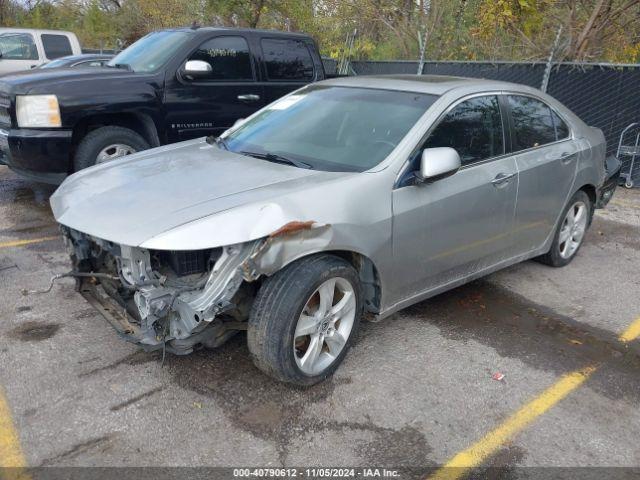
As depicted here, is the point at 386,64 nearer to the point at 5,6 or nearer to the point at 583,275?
the point at 583,275

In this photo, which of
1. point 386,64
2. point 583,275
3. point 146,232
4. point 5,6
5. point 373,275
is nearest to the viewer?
point 146,232

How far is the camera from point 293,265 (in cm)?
298

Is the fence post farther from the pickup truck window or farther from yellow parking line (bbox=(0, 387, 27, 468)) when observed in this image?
the pickup truck window

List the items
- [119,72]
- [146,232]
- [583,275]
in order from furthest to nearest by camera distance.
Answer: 1. [119,72]
2. [583,275]
3. [146,232]

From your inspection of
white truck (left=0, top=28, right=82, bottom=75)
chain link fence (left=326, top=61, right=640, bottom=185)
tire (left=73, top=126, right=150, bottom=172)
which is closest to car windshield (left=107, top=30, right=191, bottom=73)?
tire (left=73, top=126, right=150, bottom=172)

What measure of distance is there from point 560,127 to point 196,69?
12.7 feet

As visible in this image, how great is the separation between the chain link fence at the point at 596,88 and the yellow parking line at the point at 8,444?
8.75m

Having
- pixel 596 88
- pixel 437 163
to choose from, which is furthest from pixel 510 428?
pixel 596 88

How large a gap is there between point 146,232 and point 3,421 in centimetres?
118

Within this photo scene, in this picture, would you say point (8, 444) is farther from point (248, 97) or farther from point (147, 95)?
point (248, 97)

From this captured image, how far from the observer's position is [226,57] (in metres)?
6.99

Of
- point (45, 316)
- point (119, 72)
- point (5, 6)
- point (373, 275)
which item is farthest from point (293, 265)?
point (5, 6)

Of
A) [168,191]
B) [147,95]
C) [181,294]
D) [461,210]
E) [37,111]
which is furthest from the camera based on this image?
[147,95]

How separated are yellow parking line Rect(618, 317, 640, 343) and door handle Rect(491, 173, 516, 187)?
1.38 meters
